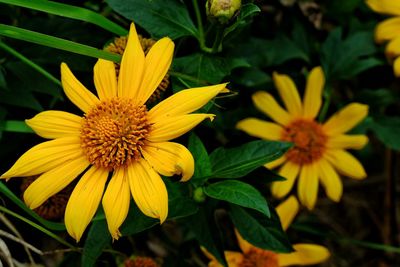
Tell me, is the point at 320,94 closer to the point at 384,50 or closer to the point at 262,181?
the point at 384,50

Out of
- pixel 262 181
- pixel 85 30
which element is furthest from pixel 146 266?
pixel 85 30

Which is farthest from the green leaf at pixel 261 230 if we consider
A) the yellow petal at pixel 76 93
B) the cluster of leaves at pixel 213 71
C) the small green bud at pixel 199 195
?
the yellow petal at pixel 76 93

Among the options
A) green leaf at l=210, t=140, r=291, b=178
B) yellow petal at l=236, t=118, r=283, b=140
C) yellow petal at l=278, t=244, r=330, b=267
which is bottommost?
yellow petal at l=278, t=244, r=330, b=267

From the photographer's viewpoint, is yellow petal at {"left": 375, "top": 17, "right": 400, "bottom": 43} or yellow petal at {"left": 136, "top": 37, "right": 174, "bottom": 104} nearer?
yellow petal at {"left": 136, "top": 37, "right": 174, "bottom": 104}

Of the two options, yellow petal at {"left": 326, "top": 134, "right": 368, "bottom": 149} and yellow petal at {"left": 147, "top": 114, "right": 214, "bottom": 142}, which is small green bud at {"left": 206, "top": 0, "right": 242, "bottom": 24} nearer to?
yellow petal at {"left": 147, "top": 114, "right": 214, "bottom": 142}

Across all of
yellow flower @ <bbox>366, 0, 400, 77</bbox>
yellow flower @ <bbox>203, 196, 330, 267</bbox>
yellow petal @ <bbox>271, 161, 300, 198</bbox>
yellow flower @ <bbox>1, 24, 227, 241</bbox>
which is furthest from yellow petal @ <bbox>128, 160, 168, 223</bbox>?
yellow flower @ <bbox>366, 0, 400, 77</bbox>
